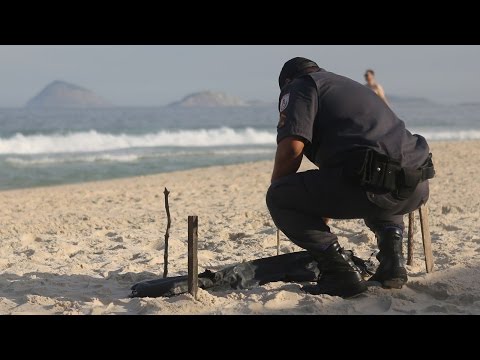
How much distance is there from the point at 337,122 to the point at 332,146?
0.14 m

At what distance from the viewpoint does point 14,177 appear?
1413cm

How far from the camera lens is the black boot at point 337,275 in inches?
155

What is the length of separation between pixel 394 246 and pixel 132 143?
2141 cm

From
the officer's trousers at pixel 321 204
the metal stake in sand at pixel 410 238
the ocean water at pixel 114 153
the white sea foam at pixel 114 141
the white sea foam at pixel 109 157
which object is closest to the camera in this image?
the officer's trousers at pixel 321 204

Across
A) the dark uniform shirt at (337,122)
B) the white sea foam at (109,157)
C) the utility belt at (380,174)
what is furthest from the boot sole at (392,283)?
the white sea foam at (109,157)

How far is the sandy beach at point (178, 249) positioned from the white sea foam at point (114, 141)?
11623mm

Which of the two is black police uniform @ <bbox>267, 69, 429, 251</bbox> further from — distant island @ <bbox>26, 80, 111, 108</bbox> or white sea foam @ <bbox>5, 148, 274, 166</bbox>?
distant island @ <bbox>26, 80, 111, 108</bbox>

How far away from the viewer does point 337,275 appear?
3.98 m

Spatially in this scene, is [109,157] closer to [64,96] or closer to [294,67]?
[294,67]

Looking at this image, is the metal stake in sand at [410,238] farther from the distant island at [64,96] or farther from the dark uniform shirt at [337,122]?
the distant island at [64,96]

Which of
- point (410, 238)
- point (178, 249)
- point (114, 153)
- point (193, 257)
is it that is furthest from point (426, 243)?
point (114, 153)

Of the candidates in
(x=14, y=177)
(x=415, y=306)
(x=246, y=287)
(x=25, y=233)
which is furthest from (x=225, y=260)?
(x=14, y=177)

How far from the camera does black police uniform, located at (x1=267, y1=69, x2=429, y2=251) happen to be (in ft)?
12.3

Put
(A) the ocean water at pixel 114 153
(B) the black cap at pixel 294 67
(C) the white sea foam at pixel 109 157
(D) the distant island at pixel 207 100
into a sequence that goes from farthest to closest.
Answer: (D) the distant island at pixel 207 100 < (C) the white sea foam at pixel 109 157 < (A) the ocean water at pixel 114 153 < (B) the black cap at pixel 294 67
